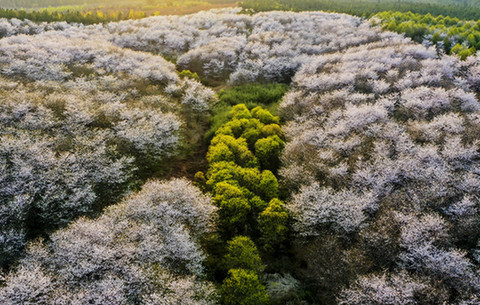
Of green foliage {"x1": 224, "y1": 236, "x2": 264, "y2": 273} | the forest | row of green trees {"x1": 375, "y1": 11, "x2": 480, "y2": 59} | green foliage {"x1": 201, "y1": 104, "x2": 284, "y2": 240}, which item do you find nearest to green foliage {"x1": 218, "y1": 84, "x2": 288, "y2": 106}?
the forest

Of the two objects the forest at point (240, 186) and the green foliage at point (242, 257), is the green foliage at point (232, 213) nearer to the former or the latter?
the forest at point (240, 186)

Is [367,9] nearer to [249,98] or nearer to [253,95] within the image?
[253,95]

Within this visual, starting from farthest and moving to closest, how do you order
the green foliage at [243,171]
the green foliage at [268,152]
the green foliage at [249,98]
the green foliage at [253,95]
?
the green foliage at [253,95] < the green foliage at [249,98] < the green foliage at [268,152] < the green foliage at [243,171]

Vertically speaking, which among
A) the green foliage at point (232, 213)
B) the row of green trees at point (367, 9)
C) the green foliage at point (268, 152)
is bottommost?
the green foliage at point (232, 213)

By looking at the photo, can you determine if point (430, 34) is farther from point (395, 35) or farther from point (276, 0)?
point (276, 0)

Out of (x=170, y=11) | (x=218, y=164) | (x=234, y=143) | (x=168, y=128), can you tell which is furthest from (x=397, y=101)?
(x=170, y=11)

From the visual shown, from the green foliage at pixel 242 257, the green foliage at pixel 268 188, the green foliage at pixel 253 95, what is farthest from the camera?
the green foliage at pixel 253 95

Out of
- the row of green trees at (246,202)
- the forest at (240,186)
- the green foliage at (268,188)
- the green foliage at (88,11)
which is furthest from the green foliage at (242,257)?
the green foliage at (88,11)
